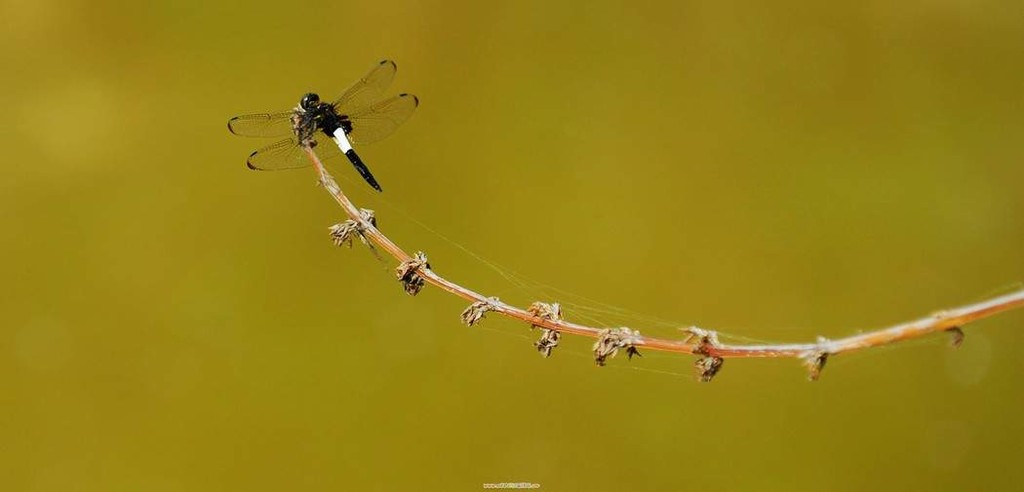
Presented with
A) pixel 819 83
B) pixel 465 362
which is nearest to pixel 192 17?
pixel 465 362

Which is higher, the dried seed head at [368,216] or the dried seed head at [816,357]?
the dried seed head at [368,216]

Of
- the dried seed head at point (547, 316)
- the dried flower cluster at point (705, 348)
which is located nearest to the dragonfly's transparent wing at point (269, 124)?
the dried seed head at point (547, 316)

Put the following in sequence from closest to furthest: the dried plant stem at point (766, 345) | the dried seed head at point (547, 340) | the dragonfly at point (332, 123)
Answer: the dried plant stem at point (766, 345), the dried seed head at point (547, 340), the dragonfly at point (332, 123)

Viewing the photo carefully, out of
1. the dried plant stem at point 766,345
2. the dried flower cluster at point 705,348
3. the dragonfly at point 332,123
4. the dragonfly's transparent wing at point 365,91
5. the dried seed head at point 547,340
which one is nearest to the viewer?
the dried plant stem at point 766,345

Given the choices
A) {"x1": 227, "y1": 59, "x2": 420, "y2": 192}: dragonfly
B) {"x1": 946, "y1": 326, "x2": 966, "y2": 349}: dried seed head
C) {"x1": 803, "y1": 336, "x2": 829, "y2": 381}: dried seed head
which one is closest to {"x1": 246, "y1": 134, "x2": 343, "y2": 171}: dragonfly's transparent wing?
{"x1": 227, "y1": 59, "x2": 420, "y2": 192}: dragonfly

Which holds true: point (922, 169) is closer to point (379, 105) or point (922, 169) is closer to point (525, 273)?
point (525, 273)

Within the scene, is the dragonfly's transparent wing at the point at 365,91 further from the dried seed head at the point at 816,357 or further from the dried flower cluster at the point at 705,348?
the dried seed head at the point at 816,357

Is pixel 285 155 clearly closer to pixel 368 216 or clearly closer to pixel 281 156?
pixel 281 156

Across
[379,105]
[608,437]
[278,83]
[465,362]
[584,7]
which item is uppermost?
[584,7]
